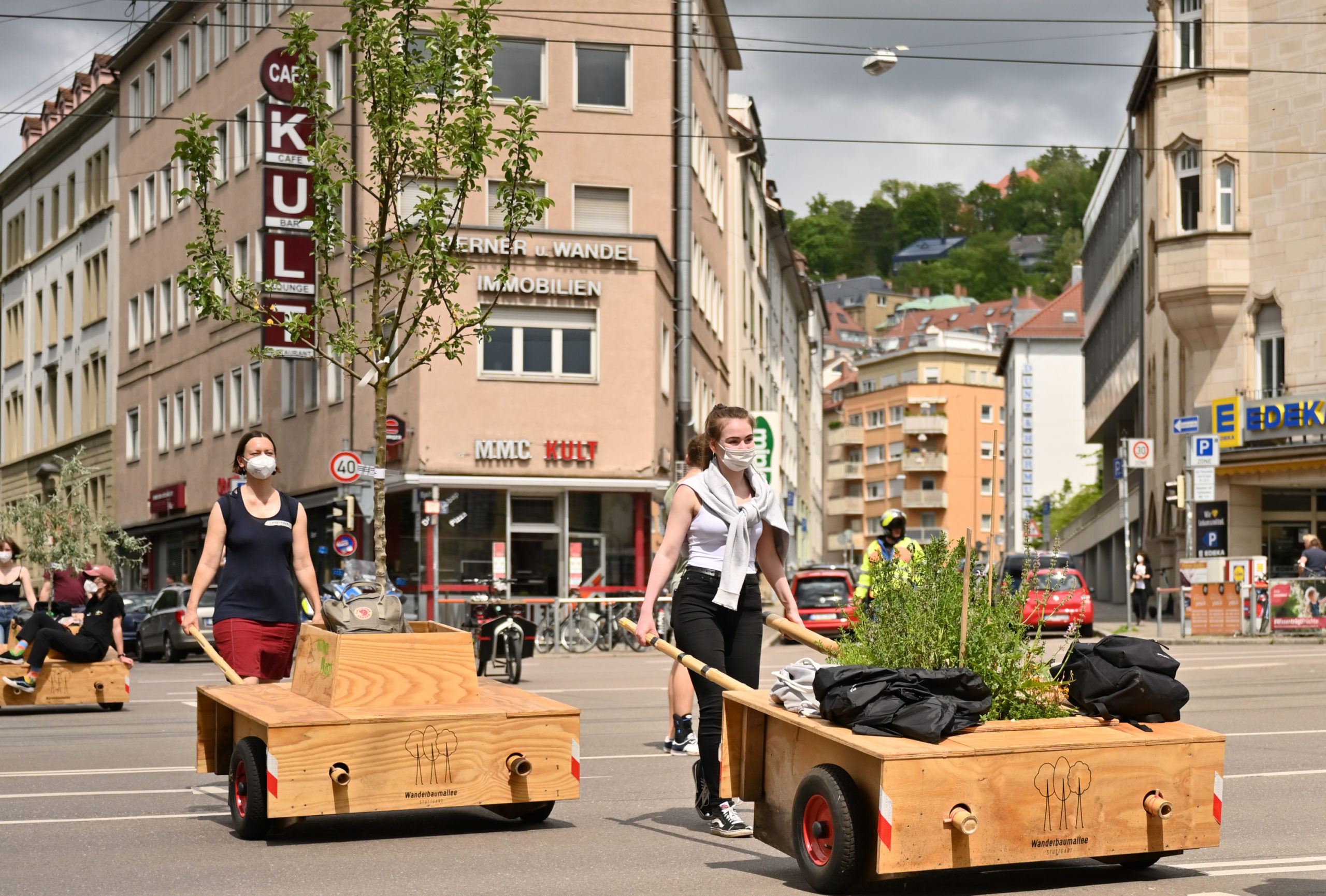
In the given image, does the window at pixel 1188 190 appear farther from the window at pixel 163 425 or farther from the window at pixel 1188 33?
the window at pixel 163 425

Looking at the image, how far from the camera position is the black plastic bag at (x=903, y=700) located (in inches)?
257

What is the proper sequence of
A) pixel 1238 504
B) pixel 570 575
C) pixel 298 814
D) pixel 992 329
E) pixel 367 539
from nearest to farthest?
→ pixel 298 814, pixel 367 539, pixel 570 575, pixel 1238 504, pixel 992 329

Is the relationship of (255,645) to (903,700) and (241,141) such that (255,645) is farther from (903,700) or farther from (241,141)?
(241,141)

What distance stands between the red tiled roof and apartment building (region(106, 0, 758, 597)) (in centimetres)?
7099

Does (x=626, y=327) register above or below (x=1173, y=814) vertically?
above

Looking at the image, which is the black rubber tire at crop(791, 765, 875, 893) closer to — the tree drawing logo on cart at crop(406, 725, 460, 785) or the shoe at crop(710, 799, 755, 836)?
the shoe at crop(710, 799, 755, 836)

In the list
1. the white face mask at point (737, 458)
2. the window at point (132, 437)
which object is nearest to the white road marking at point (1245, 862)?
the white face mask at point (737, 458)

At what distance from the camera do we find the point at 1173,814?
6766 mm

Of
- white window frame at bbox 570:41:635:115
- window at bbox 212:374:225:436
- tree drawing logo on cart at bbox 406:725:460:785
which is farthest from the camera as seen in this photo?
window at bbox 212:374:225:436

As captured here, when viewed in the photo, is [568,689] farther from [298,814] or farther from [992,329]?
[992,329]

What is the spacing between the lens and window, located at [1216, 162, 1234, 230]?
4288cm

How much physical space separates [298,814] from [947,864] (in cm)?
309

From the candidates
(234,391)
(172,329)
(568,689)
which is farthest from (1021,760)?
(172,329)

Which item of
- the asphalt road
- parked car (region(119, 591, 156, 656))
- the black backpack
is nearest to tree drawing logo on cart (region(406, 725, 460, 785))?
the asphalt road
